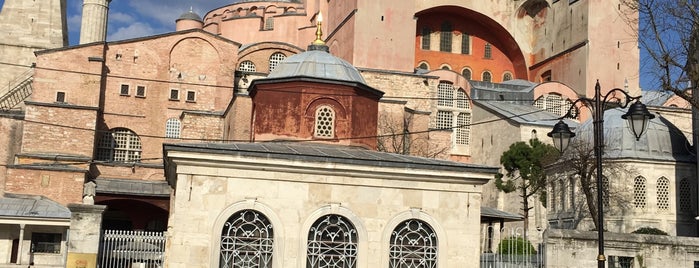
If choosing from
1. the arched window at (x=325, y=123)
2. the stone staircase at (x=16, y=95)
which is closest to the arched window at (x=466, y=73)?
the stone staircase at (x=16, y=95)

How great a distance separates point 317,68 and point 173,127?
19.4 meters

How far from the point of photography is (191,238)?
14.7m

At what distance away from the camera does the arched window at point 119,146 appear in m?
37.2

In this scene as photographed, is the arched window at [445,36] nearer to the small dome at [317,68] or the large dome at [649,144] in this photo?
the large dome at [649,144]

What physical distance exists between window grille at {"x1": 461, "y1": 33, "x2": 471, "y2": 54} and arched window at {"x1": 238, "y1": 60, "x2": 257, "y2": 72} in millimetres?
13839

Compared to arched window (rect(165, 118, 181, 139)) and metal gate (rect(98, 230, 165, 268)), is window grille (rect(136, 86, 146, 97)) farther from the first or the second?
metal gate (rect(98, 230, 165, 268))

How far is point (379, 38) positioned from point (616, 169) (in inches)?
628

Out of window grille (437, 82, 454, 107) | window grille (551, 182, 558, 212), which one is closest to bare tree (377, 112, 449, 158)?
window grille (437, 82, 454, 107)

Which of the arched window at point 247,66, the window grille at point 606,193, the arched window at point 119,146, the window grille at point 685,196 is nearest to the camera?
the window grille at point 606,193

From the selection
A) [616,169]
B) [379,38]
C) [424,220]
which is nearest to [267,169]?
[424,220]

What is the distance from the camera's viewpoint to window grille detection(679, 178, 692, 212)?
28.1m

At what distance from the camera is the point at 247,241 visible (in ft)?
49.8

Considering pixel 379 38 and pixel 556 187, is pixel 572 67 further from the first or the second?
pixel 556 187

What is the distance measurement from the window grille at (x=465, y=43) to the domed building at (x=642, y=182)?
21.2 metres
